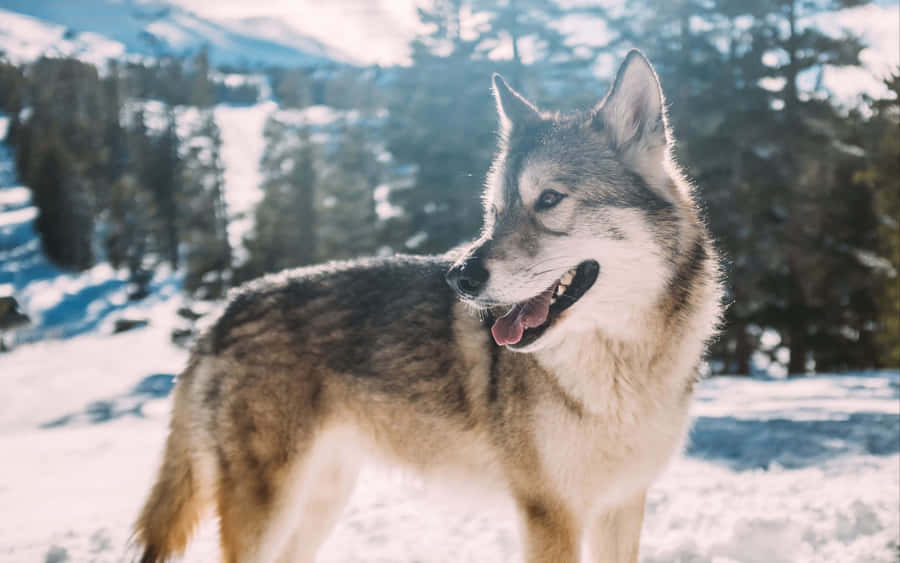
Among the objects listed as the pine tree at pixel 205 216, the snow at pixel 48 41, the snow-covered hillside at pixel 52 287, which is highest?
the snow at pixel 48 41

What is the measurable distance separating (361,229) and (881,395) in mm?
16824

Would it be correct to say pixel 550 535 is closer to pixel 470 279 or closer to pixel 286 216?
pixel 470 279

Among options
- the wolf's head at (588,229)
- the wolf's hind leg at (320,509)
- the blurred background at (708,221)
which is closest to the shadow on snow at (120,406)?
the blurred background at (708,221)

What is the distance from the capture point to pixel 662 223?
2662 millimetres

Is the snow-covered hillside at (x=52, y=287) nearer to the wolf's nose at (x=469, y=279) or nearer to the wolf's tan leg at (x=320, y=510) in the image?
the wolf's tan leg at (x=320, y=510)

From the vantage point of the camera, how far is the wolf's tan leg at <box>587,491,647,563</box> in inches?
116

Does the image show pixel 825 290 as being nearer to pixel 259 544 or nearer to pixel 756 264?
pixel 756 264

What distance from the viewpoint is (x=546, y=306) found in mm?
2615

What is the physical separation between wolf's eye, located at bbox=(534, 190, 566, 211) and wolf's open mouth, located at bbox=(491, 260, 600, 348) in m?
0.30

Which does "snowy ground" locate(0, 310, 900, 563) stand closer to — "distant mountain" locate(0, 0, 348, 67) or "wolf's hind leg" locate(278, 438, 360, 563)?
"wolf's hind leg" locate(278, 438, 360, 563)

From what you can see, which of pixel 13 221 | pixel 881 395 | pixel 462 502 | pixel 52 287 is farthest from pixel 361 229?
pixel 13 221

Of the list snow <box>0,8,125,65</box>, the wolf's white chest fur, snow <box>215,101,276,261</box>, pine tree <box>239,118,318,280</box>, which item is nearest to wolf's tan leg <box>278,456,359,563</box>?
the wolf's white chest fur

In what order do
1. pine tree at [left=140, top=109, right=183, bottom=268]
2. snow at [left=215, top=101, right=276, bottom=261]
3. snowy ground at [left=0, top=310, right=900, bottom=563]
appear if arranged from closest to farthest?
snowy ground at [left=0, top=310, right=900, bottom=563], pine tree at [left=140, top=109, right=183, bottom=268], snow at [left=215, top=101, right=276, bottom=261]

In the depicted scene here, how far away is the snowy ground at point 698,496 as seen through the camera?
3650 millimetres
